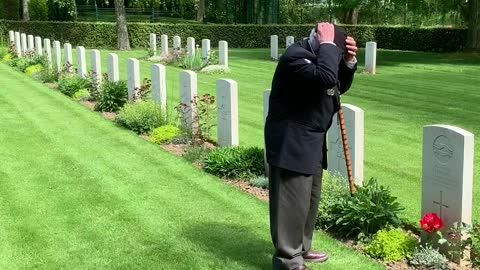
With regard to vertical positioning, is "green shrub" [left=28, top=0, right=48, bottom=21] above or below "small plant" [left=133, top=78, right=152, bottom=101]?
above

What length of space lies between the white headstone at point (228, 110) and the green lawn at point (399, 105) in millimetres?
989

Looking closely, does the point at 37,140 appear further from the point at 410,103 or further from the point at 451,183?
the point at 410,103

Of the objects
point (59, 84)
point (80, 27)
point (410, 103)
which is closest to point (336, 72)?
point (410, 103)

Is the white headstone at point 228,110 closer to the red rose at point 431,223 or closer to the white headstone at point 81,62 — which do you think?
the red rose at point 431,223

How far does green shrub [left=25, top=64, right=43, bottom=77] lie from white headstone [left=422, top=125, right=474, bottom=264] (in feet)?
47.4

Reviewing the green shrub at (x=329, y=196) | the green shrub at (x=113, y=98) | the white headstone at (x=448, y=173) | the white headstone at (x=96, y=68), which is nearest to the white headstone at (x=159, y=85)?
the green shrub at (x=113, y=98)

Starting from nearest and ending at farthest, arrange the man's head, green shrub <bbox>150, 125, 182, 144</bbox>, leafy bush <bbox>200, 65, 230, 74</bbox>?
the man's head < green shrub <bbox>150, 125, 182, 144</bbox> < leafy bush <bbox>200, 65, 230, 74</bbox>

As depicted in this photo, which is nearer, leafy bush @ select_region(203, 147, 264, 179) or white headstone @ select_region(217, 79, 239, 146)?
leafy bush @ select_region(203, 147, 264, 179)

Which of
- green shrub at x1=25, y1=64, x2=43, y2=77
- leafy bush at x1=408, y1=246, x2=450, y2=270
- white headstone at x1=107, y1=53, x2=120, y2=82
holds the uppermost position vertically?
white headstone at x1=107, y1=53, x2=120, y2=82

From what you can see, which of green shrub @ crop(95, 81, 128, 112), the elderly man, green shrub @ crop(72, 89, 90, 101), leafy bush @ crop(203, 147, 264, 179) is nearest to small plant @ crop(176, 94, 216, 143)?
leafy bush @ crop(203, 147, 264, 179)

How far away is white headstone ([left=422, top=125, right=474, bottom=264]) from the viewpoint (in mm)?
4059

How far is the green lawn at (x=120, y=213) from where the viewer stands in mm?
4609

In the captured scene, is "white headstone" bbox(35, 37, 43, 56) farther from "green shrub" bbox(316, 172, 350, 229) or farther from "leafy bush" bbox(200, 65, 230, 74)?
"green shrub" bbox(316, 172, 350, 229)

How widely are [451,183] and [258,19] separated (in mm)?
36506
